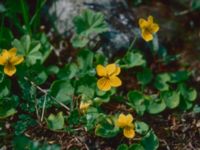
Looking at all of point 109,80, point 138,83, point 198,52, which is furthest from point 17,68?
point 198,52

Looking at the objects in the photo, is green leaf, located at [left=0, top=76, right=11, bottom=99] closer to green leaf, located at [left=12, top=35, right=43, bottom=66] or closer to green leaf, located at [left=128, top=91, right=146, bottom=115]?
green leaf, located at [left=12, top=35, right=43, bottom=66]

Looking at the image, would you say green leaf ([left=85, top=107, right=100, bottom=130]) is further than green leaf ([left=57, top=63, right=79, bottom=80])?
No

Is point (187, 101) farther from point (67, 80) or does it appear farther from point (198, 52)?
point (67, 80)

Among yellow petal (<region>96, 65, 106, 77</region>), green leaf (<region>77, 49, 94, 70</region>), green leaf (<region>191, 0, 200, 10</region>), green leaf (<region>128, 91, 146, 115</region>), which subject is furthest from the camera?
green leaf (<region>191, 0, 200, 10</region>)

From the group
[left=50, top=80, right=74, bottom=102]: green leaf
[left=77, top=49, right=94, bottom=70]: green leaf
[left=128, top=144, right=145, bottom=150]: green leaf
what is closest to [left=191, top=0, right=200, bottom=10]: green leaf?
[left=77, top=49, right=94, bottom=70]: green leaf

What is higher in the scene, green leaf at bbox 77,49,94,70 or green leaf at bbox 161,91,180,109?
green leaf at bbox 77,49,94,70

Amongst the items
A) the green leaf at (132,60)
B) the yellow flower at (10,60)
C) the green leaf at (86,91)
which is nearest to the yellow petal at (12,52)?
the yellow flower at (10,60)

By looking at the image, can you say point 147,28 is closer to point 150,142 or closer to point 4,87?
point 150,142

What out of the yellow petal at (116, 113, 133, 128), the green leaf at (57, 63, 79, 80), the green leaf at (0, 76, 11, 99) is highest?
the green leaf at (0, 76, 11, 99)
